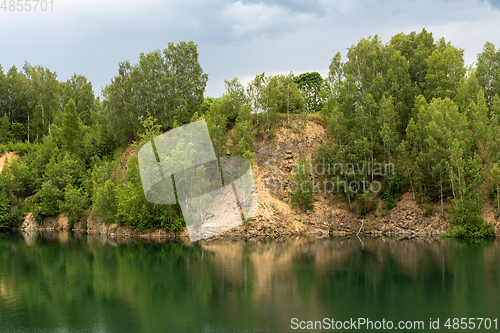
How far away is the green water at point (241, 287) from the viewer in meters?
16.2

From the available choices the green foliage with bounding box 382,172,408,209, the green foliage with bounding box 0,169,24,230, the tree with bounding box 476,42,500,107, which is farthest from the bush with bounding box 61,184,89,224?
the tree with bounding box 476,42,500,107

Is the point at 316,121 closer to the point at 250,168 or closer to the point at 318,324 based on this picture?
the point at 250,168

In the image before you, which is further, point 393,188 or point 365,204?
point 393,188

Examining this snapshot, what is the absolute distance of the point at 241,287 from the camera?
851 inches

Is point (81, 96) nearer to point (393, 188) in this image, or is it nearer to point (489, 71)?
point (393, 188)

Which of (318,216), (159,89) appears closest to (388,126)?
(318,216)

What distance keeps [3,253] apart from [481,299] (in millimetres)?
37357

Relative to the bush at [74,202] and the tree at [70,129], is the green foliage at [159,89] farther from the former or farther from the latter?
the bush at [74,202]

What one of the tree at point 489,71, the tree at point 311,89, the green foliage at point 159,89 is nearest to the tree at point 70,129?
the green foliage at point 159,89

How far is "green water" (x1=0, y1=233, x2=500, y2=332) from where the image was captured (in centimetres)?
1625

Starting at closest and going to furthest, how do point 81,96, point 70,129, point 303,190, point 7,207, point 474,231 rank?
point 474,231 → point 303,190 → point 7,207 → point 70,129 → point 81,96

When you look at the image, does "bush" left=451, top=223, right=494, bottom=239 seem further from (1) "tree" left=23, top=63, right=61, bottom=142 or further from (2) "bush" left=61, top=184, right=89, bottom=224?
(1) "tree" left=23, top=63, right=61, bottom=142

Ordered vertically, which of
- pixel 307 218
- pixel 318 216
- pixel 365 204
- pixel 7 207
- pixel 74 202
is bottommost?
pixel 307 218

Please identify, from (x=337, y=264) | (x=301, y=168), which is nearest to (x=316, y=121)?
(x=301, y=168)
